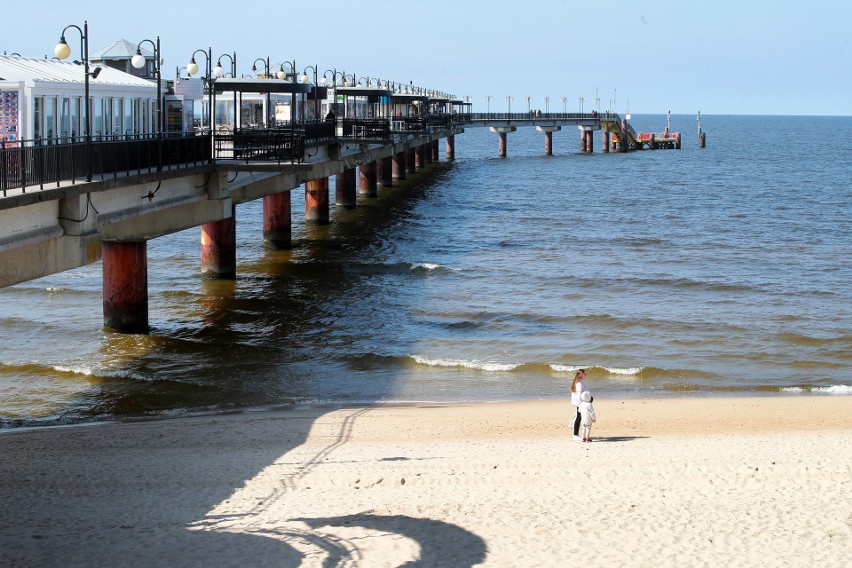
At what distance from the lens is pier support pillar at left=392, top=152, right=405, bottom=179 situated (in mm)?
69125

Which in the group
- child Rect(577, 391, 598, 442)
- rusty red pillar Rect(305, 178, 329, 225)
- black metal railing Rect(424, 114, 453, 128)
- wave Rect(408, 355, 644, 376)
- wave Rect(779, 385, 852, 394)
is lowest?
wave Rect(779, 385, 852, 394)

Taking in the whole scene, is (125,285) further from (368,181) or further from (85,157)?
(368,181)

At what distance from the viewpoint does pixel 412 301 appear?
2855 centimetres

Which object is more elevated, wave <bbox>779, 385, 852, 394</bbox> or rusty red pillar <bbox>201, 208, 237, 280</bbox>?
rusty red pillar <bbox>201, 208, 237, 280</bbox>

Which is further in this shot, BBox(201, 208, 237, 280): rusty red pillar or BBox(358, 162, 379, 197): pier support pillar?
BBox(358, 162, 379, 197): pier support pillar

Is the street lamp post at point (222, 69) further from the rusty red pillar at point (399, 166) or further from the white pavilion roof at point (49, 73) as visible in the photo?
the rusty red pillar at point (399, 166)

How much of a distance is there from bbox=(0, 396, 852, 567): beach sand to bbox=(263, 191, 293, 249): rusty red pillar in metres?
20.7

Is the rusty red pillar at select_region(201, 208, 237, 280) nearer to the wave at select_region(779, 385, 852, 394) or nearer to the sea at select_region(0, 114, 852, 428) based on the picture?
the sea at select_region(0, 114, 852, 428)

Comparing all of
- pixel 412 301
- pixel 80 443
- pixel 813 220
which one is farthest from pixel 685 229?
pixel 80 443

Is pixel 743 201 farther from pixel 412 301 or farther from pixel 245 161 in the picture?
pixel 245 161

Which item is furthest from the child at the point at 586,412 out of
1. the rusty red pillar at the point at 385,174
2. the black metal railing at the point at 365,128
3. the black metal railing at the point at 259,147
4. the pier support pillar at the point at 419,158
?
the pier support pillar at the point at 419,158

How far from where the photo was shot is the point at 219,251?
101 feet

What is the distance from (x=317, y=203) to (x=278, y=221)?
7500 millimetres

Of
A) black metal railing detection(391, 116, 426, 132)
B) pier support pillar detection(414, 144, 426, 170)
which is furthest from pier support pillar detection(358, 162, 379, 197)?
pier support pillar detection(414, 144, 426, 170)
